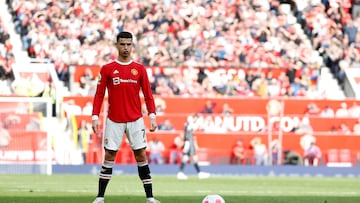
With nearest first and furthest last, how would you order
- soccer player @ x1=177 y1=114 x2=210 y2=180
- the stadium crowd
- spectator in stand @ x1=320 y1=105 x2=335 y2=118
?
soccer player @ x1=177 y1=114 x2=210 y2=180 < spectator in stand @ x1=320 y1=105 x2=335 y2=118 < the stadium crowd

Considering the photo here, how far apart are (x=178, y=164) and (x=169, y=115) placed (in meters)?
1.62

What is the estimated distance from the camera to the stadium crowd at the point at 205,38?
37812 millimetres

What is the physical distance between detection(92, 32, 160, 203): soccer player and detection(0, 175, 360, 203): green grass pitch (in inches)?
78.1

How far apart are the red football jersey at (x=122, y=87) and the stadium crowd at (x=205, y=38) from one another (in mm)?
20942

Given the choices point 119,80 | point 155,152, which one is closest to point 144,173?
point 119,80

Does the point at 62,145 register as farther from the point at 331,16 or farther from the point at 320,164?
the point at 331,16

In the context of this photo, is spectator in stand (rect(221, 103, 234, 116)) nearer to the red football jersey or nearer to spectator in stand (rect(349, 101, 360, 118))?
spectator in stand (rect(349, 101, 360, 118))

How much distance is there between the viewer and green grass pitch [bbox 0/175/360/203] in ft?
62.4

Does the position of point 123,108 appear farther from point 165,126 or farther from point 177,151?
point 165,126

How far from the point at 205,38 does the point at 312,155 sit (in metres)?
6.52

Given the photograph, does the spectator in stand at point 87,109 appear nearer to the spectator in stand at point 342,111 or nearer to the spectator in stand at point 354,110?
the spectator in stand at point 342,111

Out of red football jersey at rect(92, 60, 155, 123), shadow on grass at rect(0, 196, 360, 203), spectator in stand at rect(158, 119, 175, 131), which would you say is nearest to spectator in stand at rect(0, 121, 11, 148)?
spectator in stand at rect(158, 119, 175, 131)

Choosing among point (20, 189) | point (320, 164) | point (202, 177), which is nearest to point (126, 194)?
point (20, 189)

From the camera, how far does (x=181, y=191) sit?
22703 mm
